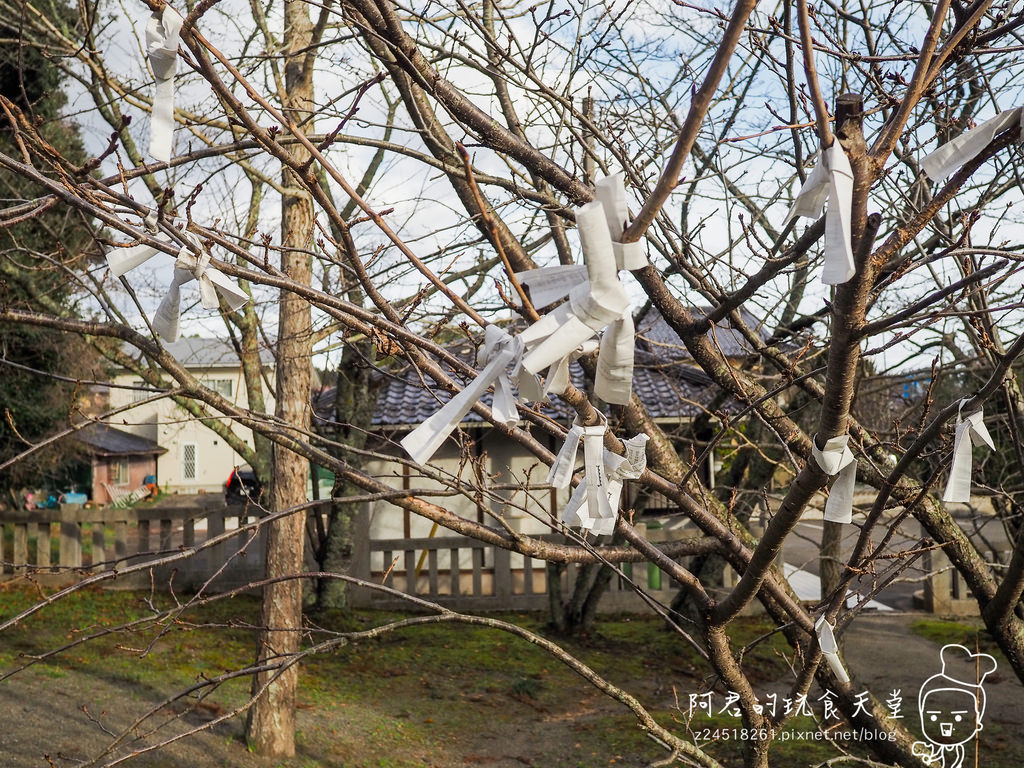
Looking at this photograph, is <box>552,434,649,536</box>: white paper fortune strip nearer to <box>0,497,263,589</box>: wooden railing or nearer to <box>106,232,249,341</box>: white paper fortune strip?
<box>106,232,249,341</box>: white paper fortune strip

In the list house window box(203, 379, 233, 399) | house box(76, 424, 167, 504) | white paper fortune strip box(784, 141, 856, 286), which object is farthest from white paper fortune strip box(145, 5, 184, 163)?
house box(76, 424, 167, 504)

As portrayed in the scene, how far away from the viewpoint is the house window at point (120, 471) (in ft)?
106

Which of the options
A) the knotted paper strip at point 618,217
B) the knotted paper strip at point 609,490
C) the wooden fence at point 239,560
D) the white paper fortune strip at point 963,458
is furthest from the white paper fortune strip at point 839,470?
the wooden fence at point 239,560

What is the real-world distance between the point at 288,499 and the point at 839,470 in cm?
429

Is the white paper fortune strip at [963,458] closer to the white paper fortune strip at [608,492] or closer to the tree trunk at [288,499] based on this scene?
the white paper fortune strip at [608,492]

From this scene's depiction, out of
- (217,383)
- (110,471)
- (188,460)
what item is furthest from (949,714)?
(188,460)

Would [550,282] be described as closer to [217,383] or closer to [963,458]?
[963,458]

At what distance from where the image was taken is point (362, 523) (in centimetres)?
919

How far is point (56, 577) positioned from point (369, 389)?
4049mm

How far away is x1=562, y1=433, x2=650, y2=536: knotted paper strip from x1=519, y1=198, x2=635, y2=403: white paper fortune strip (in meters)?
0.31

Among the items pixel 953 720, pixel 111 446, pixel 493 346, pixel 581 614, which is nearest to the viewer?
pixel 493 346

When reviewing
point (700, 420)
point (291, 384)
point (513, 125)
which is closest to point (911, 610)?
point (700, 420)

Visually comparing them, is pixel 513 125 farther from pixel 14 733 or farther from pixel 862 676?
pixel 862 676

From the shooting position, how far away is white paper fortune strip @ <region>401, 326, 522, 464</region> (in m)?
1.23
